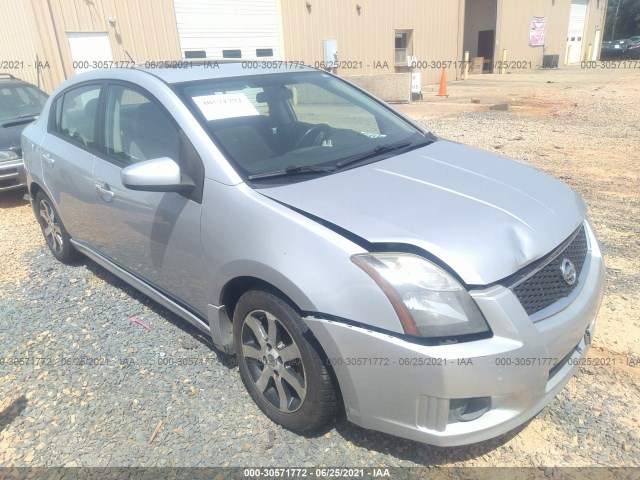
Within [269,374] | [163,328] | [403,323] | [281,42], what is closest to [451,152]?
[403,323]

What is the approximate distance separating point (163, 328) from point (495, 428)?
2327 mm

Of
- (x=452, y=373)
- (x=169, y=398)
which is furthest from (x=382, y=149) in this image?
(x=169, y=398)

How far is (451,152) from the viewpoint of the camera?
121 inches

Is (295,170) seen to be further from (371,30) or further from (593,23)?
(593,23)

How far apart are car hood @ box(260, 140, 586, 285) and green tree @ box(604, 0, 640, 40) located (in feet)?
222

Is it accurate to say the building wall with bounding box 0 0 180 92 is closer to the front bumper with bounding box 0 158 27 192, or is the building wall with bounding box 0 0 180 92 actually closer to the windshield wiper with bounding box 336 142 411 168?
the front bumper with bounding box 0 158 27 192

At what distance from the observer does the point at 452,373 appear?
6.12ft

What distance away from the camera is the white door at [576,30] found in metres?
36.5

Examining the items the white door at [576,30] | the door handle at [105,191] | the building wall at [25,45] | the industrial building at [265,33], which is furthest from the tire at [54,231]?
the white door at [576,30]

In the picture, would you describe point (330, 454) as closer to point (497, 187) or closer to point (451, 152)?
point (497, 187)

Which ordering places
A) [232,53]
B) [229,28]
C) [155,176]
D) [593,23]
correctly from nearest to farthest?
1. [155,176]
2. [229,28]
3. [232,53]
4. [593,23]

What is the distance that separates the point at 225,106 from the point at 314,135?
0.58m

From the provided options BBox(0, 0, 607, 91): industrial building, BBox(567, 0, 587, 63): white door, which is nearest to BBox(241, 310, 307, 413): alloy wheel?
BBox(0, 0, 607, 91): industrial building

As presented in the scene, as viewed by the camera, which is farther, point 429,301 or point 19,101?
point 19,101
